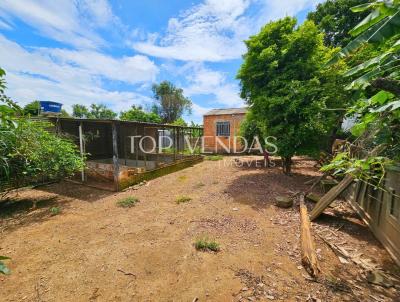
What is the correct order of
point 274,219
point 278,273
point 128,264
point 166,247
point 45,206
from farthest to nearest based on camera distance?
point 45,206 < point 274,219 < point 166,247 < point 128,264 < point 278,273

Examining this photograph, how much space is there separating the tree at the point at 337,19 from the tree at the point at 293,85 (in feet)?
24.4

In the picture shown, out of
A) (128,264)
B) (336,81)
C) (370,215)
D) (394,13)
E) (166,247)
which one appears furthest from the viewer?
(336,81)

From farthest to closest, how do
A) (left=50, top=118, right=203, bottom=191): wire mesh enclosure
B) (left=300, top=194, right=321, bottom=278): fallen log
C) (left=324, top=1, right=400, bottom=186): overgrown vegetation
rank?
(left=50, top=118, right=203, bottom=191): wire mesh enclosure, (left=300, top=194, right=321, bottom=278): fallen log, (left=324, top=1, right=400, bottom=186): overgrown vegetation

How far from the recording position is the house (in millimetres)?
17156

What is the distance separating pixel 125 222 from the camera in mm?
5145

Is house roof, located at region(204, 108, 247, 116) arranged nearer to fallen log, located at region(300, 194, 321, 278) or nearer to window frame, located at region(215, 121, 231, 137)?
window frame, located at region(215, 121, 231, 137)

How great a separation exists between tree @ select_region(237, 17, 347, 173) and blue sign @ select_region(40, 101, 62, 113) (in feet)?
27.2

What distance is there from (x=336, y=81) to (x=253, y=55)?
9.95 ft

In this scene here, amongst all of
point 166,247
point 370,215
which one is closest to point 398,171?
point 370,215

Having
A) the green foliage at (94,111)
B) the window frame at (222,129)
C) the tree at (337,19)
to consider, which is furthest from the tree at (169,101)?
the tree at (337,19)

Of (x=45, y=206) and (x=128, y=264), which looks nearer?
(x=128, y=264)

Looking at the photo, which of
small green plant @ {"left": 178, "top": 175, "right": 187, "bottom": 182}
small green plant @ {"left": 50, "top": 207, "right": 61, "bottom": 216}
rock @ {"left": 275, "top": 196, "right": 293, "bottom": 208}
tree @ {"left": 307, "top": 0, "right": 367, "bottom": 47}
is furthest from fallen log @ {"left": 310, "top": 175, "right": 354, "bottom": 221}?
tree @ {"left": 307, "top": 0, "right": 367, "bottom": 47}

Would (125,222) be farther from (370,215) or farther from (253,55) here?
(253,55)

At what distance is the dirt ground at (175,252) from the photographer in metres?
2.88
